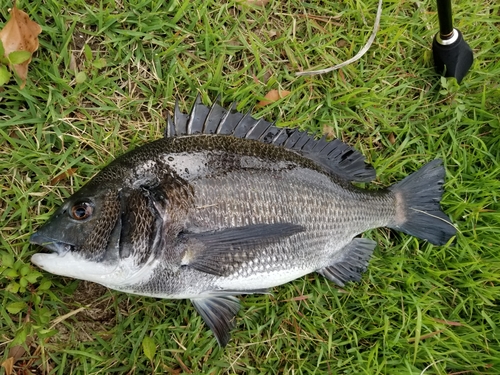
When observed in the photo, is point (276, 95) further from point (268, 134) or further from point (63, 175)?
point (63, 175)

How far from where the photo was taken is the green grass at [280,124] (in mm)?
2861

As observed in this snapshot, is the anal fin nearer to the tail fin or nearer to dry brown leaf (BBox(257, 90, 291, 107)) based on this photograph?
the tail fin

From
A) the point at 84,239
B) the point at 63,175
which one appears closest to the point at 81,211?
the point at 84,239

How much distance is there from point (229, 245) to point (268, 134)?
81 cm

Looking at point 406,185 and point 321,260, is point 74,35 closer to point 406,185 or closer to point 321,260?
point 321,260

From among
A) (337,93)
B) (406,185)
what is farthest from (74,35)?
(406,185)

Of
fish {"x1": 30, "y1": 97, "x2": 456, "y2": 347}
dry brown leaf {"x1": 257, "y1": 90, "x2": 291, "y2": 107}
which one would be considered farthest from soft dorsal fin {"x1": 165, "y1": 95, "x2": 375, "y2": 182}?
dry brown leaf {"x1": 257, "y1": 90, "x2": 291, "y2": 107}

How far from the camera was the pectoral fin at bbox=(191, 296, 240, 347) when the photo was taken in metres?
2.75

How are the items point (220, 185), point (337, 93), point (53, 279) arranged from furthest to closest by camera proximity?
1. point (337, 93)
2. point (53, 279)
3. point (220, 185)

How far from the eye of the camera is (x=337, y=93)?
3.33 meters

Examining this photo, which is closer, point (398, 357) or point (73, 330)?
point (73, 330)

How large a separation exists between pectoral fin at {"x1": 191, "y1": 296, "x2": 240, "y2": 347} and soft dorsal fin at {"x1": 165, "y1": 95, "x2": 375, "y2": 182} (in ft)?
3.53

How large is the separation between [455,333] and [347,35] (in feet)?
7.97

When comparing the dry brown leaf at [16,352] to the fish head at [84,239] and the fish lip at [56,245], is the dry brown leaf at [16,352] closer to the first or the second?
the fish head at [84,239]
